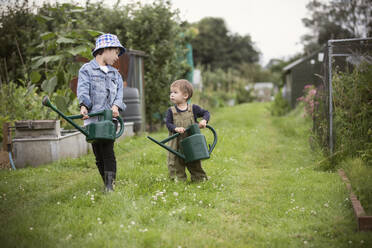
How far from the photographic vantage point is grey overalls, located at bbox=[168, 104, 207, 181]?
4.12 meters

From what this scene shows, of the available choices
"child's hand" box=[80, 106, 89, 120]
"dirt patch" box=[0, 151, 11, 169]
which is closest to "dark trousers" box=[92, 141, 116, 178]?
"child's hand" box=[80, 106, 89, 120]

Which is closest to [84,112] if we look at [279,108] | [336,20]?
[279,108]

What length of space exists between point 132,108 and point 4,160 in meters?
3.54

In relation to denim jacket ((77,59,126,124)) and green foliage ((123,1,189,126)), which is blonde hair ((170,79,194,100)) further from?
green foliage ((123,1,189,126))

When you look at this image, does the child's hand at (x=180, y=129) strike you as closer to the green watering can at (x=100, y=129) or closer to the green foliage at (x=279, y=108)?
the green watering can at (x=100, y=129)

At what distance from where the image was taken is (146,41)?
1007cm

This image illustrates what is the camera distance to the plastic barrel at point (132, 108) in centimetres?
826

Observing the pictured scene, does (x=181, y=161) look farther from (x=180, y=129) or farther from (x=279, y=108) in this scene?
(x=279, y=108)

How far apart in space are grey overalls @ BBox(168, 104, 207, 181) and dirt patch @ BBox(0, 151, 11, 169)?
8.17 ft

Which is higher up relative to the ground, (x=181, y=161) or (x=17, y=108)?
(x=17, y=108)

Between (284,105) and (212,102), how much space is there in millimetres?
3524

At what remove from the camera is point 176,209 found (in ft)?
10.5

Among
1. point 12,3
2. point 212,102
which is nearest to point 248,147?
point 12,3

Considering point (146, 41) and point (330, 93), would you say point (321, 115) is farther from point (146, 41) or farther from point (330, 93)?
point (146, 41)
